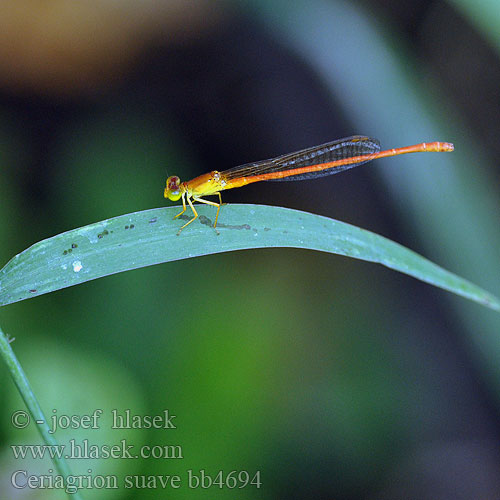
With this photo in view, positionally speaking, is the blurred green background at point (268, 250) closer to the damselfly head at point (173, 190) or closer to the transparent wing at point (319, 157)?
the transparent wing at point (319, 157)

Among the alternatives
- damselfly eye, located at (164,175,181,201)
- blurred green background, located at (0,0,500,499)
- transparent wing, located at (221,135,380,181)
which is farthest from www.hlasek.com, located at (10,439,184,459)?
transparent wing, located at (221,135,380,181)

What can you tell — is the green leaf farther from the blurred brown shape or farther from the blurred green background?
the blurred brown shape

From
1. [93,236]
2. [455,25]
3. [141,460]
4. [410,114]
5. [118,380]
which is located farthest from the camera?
[455,25]

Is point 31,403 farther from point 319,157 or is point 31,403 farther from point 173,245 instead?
point 319,157

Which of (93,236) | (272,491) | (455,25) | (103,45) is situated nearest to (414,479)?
(272,491)

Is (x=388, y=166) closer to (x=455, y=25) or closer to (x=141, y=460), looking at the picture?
(x=455, y=25)

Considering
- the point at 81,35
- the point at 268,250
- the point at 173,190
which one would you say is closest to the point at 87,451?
the point at 173,190
